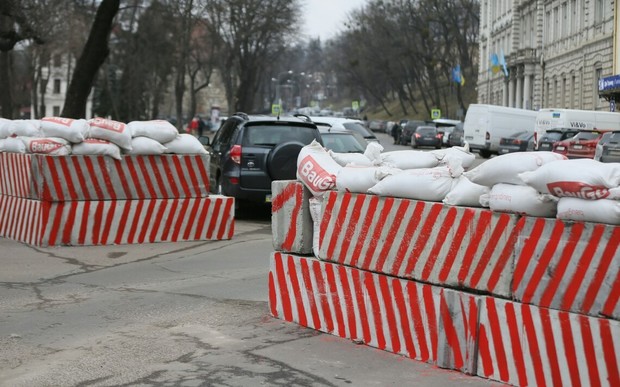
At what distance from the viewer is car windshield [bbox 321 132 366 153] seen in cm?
1952

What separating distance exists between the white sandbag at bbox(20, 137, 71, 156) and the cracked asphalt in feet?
5.39

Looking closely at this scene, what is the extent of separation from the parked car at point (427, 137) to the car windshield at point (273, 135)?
40.1 metres

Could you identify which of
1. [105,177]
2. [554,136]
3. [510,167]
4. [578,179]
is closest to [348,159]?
[510,167]

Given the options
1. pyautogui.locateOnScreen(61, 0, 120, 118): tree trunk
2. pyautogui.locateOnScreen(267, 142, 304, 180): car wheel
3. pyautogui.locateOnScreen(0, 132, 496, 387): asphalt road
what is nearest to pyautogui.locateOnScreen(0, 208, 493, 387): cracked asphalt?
pyautogui.locateOnScreen(0, 132, 496, 387): asphalt road

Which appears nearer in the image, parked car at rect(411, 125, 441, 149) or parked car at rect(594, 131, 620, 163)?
parked car at rect(594, 131, 620, 163)

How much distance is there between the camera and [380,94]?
116375 mm

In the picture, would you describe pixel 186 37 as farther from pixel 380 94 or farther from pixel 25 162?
pixel 380 94

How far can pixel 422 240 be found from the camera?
6695 millimetres

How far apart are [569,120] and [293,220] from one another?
34677 millimetres

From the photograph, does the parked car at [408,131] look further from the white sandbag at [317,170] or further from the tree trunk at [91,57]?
the white sandbag at [317,170]

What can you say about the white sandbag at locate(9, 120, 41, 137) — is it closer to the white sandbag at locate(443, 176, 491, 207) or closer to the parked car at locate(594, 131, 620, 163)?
the white sandbag at locate(443, 176, 491, 207)

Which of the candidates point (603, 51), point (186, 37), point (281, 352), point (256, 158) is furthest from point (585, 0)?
point (281, 352)

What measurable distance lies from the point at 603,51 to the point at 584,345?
5172 cm

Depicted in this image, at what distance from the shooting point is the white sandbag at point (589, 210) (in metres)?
5.45
